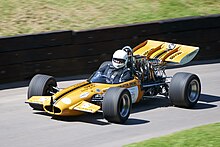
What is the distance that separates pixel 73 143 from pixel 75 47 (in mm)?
6033

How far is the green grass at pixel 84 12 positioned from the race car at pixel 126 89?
4206mm

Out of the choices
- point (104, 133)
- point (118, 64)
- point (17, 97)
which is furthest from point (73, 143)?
point (17, 97)

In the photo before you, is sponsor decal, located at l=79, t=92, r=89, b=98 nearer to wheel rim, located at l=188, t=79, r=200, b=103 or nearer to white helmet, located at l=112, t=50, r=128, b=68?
white helmet, located at l=112, t=50, r=128, b=68

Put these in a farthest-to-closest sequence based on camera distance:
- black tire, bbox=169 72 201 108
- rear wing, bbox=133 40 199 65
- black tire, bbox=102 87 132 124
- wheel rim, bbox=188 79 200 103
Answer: rear wing, bbox=133 40 199 65
wheel rim, bbox=188 79 200 103
black tire, bbox=169 72 201 108
black tire, bbox=102 87 132 124

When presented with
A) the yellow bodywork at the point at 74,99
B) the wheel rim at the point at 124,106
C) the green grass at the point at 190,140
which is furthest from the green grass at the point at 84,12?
the green grass at the point at 190,140

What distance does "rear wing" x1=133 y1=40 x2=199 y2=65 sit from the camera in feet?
48.9

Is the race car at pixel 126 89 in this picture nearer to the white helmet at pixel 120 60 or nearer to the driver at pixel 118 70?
the driver at pixel 118 70

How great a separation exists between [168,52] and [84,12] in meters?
5.81

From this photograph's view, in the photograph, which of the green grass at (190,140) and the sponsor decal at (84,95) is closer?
the green grass at (190,140)

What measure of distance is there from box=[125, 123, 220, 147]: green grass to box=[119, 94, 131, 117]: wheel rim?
183 cm

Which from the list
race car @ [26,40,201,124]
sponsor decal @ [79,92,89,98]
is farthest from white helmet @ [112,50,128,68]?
sponsor decal @ [79,92,89,98]

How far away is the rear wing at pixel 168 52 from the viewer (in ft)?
48.9

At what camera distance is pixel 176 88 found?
14109mm

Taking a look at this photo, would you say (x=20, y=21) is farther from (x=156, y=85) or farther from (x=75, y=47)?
(x=156, y=85)
